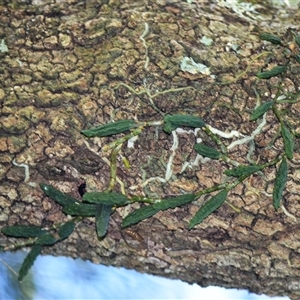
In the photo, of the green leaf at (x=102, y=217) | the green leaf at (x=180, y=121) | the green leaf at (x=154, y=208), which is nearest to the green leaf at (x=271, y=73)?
the green leaf at (x=180, y=121)

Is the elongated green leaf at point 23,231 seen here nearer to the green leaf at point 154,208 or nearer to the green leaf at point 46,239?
the green leaf at point 46,239

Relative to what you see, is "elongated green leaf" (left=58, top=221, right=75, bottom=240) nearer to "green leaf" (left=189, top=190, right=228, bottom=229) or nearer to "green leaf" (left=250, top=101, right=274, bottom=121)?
"green leaf" (left=189, top=190, right=228, bottom=229)

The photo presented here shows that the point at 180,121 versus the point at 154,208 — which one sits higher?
the point at 180,121

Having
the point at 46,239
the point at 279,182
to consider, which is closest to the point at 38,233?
the point at 46,239

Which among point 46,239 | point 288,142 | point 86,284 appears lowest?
point 86,284

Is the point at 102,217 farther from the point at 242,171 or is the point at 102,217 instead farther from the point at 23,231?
the point at 242,171

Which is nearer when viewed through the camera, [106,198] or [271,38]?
[106,198]

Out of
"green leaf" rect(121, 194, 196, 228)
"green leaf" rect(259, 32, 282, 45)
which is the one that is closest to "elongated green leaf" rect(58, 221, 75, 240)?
"green leaf" rect(121, 194, 196, 228)
